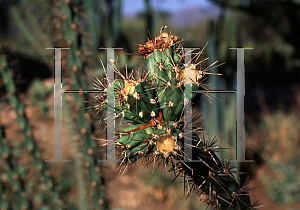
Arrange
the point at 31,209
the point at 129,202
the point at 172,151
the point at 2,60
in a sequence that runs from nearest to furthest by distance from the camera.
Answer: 1. the point at 172,151
2. the point at 2,60
3. the point at 31,209
4. the point at 129,202

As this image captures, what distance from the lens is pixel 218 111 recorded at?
3305 mm

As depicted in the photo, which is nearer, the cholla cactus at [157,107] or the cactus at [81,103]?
the cholla cactus at [157,107]

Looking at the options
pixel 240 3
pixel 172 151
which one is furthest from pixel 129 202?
pixel 240 3

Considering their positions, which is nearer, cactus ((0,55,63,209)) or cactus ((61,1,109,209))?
cactus ((61,1,109,209))

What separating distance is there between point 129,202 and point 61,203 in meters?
1.79

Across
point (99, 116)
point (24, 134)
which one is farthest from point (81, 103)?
point (99, 116)

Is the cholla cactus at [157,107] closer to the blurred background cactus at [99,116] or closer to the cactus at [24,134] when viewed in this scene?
the blurred background cactus at [99,116]

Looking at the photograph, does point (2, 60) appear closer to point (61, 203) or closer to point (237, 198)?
point (61, 203)

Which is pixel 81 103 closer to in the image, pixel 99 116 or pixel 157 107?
pixel 157 107

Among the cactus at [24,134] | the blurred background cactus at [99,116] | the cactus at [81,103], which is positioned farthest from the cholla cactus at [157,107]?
the cactus at [24,134]

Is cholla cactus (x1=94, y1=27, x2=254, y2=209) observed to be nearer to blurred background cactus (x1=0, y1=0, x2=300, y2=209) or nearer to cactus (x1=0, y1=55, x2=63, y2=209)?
blurred background cactus (x1=0, y1=0, x2=300, y2=209)

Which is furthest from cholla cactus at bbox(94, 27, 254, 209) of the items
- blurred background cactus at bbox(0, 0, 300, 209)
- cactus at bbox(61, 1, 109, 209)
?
cactus at bbox(61, 1, 109, 209)

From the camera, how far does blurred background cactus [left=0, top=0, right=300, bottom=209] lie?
1877 mm

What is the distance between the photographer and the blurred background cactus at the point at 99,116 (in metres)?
1.88
